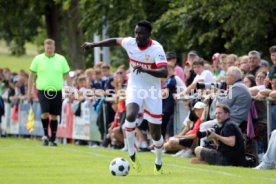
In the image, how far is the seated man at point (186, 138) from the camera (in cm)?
1920

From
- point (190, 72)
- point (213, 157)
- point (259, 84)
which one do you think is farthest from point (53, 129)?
point (213, 157)

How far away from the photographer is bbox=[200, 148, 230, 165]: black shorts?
671 inches

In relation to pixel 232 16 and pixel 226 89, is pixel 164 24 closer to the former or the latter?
pixel 232 16

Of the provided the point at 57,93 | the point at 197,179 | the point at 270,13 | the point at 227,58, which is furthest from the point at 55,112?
the point at 197,179

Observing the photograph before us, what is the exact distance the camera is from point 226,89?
63.0ft

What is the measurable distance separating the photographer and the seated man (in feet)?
6.48

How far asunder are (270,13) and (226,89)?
21.2 feet

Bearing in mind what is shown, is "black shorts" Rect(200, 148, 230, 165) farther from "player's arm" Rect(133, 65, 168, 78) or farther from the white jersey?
"player's arm" Rect(133, 65, 168, 78)

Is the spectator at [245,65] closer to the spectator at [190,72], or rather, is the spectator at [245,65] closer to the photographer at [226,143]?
the spectator at [190,72]

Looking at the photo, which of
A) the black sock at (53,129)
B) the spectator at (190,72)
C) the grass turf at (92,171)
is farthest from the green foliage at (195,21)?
the grass turf at (92,171)

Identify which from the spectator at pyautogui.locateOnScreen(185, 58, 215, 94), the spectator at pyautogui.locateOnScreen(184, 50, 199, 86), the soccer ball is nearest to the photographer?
the soccer ball

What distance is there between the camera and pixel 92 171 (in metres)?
15.4

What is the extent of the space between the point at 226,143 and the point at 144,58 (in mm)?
2576

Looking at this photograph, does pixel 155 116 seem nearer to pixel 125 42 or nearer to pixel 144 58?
pixel 144 58
